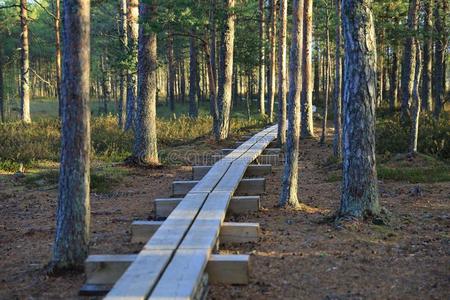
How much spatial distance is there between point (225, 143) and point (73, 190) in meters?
11.7

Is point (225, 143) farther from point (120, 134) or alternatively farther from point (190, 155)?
point (120, 134)

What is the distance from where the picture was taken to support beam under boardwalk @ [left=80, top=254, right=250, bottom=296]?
4.65 meters

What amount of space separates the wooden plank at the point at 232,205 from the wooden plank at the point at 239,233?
1564 mm

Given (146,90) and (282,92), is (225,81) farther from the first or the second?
(146,90)

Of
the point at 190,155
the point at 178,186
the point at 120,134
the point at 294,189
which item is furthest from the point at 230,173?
the point at 120,134

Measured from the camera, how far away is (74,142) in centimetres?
518

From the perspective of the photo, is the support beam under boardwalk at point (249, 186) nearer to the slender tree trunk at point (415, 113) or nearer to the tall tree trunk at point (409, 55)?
the slender tree trunk at point (415, 113)

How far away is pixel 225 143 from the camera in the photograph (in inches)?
661

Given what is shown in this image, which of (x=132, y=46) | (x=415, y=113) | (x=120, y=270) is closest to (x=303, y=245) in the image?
(x=120, y=270)

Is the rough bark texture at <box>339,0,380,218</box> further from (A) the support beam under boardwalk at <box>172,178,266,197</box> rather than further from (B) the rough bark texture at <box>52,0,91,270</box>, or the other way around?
→ (B) the rough bark texture at <box>52,0,91,270</box>

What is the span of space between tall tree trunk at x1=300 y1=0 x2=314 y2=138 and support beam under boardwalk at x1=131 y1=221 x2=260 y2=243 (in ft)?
41.1

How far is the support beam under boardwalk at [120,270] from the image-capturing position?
4652 millimetres

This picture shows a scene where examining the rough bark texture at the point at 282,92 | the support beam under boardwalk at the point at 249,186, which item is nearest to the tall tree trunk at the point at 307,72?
the rough bark texture at the point at 282,92

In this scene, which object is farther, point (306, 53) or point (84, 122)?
point (306, 53)
